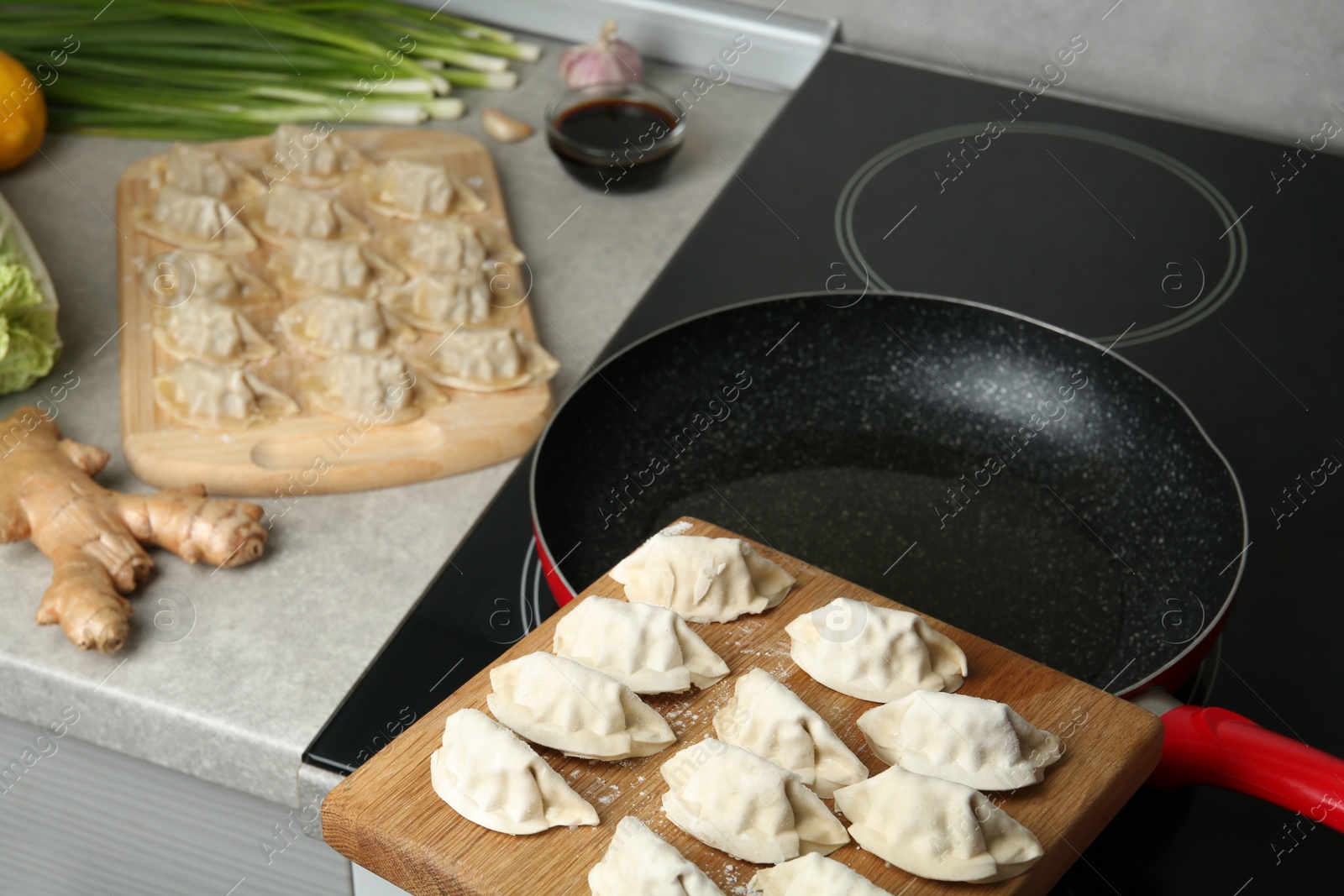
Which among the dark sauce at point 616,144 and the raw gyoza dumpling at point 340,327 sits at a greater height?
the dark sauce at point 616,144

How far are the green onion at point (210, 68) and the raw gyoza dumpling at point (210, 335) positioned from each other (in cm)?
42

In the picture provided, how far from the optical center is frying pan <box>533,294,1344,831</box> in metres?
0.98

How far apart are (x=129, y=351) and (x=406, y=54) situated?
647 millimetres

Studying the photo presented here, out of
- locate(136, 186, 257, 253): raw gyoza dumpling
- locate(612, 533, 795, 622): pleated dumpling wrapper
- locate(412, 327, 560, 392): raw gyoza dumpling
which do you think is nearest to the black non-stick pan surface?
locate(412, 327, 560, 392): raw gyoza dumpling

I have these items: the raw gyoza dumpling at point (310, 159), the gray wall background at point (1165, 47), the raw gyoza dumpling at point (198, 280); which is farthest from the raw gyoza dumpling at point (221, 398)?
the gray wall background at point (1165, 47)

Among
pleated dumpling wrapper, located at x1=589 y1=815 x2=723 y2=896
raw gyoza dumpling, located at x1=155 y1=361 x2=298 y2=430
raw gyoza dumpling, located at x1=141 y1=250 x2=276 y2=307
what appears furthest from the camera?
raw gyoza dumpling, located at x1=141 y1=250 x2=276 y2=307

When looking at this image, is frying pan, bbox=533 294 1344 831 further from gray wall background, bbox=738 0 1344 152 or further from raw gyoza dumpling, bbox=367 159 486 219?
gray wall background, bbox=738 0 1344 152

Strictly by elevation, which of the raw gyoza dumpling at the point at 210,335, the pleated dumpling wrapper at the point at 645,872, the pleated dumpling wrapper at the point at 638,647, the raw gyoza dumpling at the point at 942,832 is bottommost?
the raw gyoza dumpling at the point at 210,335

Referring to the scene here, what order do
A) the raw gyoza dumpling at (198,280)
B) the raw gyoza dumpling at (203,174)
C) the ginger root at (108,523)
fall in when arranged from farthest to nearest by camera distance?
1. the raw gyoza dumpling at (203,174)
2. the raw gyoza dumpling at (198,280)
3. the ginger root at (108,523)

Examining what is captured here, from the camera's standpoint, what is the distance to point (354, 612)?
3.21 ft

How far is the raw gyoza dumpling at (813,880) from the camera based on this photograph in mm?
530

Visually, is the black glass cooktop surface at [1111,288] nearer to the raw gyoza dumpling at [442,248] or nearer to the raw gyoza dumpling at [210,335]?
the raw gyoza dumpling at [442,248]

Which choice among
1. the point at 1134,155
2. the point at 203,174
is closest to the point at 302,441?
the point at 203,174

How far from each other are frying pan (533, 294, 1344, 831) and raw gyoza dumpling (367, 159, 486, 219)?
0.37 meters
